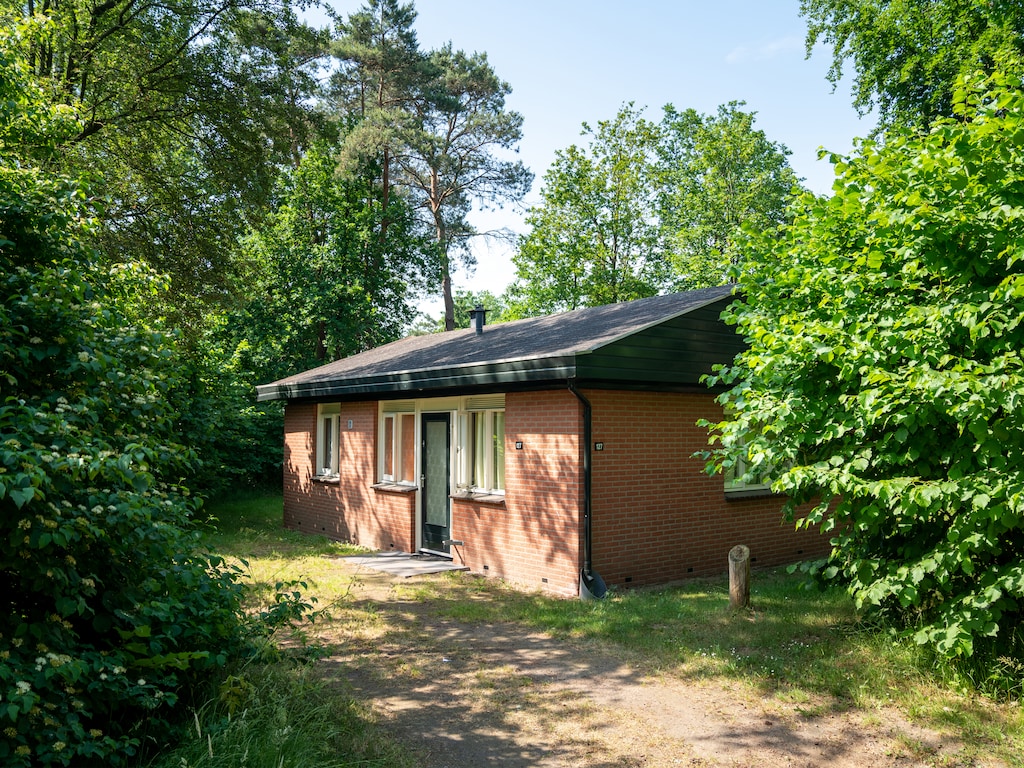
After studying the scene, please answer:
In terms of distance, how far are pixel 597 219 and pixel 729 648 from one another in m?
27.1

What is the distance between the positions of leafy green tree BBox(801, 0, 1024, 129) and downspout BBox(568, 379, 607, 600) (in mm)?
15092

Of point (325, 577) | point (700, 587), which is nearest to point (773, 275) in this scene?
point (700, 587)

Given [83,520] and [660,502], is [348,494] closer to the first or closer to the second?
[660,502]

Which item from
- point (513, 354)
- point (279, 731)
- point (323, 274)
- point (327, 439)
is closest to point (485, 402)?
point (513, 354)

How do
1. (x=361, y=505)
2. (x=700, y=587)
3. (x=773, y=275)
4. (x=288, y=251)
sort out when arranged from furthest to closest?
(x=288, y=251)
(x=361, y=505)
(x=700, y=587)
(x=773, y=275)

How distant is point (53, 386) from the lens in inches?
159

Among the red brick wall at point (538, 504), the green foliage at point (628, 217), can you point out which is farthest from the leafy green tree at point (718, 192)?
the red brick wall at point (538, 504)

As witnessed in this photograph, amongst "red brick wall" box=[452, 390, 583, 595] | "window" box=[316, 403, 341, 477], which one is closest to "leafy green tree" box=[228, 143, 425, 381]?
"window" box=[316, 403, 341, 477]

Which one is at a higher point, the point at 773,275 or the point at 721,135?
the point at 721,135

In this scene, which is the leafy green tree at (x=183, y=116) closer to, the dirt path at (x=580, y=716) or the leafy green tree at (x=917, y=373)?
the dirt path at (x=580, y=716)

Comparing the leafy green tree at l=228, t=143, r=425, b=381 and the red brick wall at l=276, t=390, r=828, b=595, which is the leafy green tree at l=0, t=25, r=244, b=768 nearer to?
the red brick wall at l=276, t=390, r=828, b=595

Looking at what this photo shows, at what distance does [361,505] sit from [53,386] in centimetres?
973

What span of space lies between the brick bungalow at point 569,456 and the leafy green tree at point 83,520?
503cm

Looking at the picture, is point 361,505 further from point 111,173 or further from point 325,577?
point 111,173
